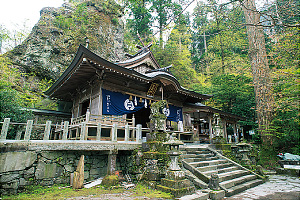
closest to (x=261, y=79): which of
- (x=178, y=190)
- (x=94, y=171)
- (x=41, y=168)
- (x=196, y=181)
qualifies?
(x=196, y=181)

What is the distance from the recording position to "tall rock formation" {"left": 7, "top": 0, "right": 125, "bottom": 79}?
17.8 meters

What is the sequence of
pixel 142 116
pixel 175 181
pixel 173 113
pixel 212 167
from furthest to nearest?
pixel 142 116, pixel 173 113, pixel 212 167, pixel 175 181

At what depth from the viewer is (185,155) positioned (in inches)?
296

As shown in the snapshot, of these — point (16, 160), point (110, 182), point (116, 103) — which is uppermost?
point (116, 103)

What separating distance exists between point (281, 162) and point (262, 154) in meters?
1.90

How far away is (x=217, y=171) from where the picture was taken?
23.7 feet

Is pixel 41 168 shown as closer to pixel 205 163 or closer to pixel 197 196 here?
pixel 197 196

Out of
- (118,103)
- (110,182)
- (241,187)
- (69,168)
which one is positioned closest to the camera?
(110,182)

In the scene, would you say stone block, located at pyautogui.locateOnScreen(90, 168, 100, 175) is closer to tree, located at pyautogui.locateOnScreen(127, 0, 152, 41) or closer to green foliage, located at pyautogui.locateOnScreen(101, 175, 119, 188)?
green foliage, located at pyautogui.locateOnScreen(101, 175, 119, 188)

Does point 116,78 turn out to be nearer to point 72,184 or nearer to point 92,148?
point 92,148

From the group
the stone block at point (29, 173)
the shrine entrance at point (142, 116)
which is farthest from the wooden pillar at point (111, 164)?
the shrine entrance at point (142, 116)

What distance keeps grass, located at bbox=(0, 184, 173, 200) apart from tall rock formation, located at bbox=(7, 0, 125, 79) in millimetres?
14491

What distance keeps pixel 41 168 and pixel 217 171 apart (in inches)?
275

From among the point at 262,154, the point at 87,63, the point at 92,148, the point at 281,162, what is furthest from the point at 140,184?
the point at 262,154
